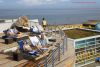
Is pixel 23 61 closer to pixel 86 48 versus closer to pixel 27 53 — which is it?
pixel 27 53

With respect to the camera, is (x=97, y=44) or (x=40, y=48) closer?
(x=40, y=48)

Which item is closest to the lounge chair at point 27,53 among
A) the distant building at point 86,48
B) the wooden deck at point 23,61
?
the wooden deck at point 23,61

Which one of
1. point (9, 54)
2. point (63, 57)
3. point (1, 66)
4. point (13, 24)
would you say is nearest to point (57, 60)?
point (63, 57)

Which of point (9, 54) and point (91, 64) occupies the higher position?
point (9, 54)

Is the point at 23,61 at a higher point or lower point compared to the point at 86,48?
higher

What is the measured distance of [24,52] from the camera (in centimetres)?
1008

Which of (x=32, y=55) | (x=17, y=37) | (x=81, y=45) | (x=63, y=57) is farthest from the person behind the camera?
(x=81, y=45)

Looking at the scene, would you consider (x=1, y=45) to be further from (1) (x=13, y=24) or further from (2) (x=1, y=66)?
(1) (x=13, y=24)

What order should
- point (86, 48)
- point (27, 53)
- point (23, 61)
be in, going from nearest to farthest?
point (23, 61), point (27, 53), point (86, 48)

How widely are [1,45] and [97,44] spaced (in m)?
12.5

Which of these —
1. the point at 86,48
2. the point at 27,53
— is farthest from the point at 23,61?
the point at 86,48

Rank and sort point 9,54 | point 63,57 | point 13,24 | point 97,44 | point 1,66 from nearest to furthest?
point 1,66 < point 9,54 < point 63,57 < point 13,24 < point 97,44

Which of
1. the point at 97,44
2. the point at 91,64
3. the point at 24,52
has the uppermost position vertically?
the point at 24,52

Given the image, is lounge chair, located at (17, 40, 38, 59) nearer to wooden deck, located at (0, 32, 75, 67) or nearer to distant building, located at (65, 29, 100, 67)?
wooden deck, located at (0, 32, 75, 67)
